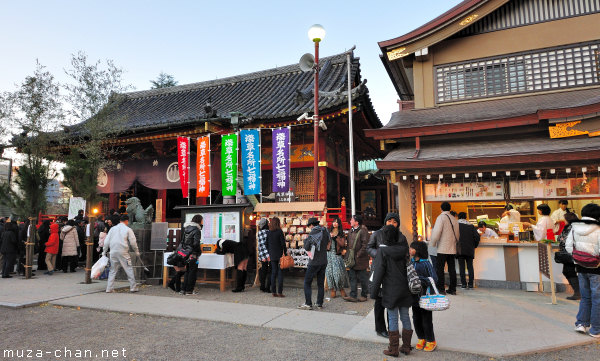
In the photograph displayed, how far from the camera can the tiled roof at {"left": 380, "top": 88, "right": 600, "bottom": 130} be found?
9.24 m

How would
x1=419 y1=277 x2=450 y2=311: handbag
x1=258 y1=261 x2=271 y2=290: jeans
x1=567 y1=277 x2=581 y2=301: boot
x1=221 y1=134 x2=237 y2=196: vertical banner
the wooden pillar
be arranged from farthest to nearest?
x1=221 y1=134 x2=237 y2=196: vertical banner → the wooden pillar → x1=258 y1=261 x2=271 y2=290: jeans → x1=567 y1=277 x2=581 y2=301: boot → x1=419 y1=277 x2=450 y2=311: handbag

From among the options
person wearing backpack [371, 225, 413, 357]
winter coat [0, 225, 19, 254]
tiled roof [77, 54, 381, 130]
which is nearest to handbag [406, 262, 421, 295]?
person wearing backpack [371, 225, 413, 357]

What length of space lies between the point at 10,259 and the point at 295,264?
929cm

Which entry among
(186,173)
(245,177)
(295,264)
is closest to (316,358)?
(295,264)

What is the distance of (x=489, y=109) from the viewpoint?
10062 mm

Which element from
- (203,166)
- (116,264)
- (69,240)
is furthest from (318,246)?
(69,240)

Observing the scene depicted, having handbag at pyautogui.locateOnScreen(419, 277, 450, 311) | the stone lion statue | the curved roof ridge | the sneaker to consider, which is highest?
the curved roof ridge

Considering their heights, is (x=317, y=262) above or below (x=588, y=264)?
below

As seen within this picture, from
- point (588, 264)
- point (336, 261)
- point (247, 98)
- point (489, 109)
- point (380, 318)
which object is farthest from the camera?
point (247, 98)

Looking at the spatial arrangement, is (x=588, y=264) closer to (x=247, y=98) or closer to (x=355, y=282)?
(x=355, y=282)

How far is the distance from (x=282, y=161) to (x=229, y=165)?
6.17 ft

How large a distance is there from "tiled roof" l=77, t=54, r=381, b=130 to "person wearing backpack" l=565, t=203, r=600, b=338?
6918 millimetres

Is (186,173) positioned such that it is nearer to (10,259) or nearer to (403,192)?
(10,259)

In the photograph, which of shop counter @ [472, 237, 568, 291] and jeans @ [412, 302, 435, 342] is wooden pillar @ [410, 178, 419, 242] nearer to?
shop counter @ [472, 237, 568, 291]
